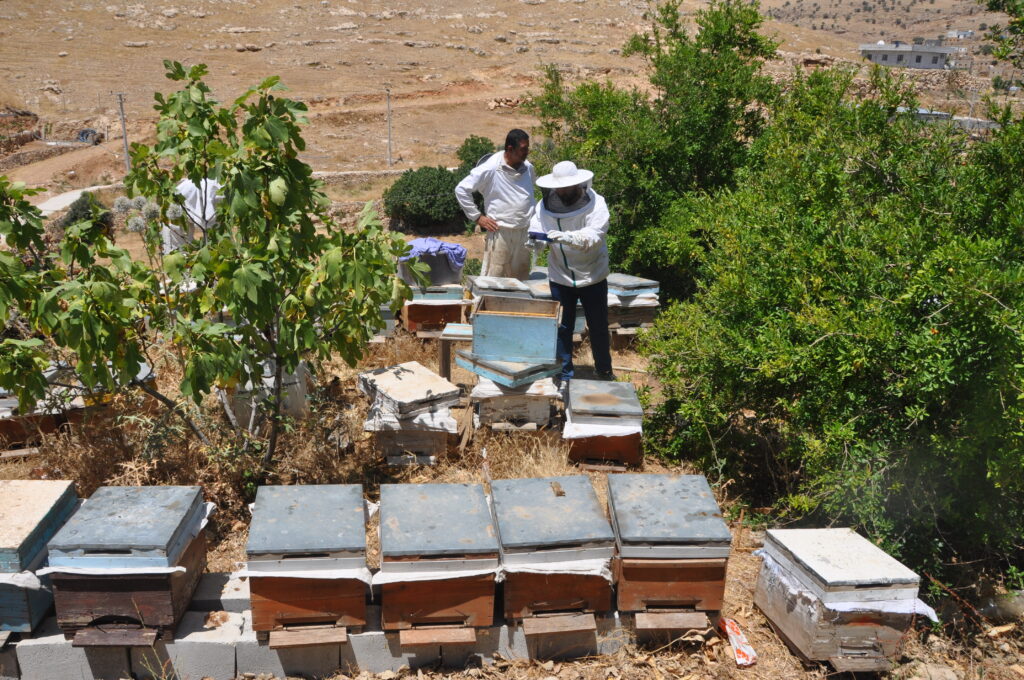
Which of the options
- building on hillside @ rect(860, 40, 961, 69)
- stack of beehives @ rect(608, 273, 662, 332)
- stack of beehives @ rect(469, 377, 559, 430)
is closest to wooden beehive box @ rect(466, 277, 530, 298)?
stack of beehives @ rect(469, 377, 559, 430)

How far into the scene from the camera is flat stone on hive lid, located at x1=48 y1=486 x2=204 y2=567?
10.5ft

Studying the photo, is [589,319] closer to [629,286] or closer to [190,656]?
[629,286]

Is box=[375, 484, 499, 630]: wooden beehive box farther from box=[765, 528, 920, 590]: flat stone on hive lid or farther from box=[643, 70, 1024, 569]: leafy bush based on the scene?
box=[643, 70, 1024, 569]: leafy bush

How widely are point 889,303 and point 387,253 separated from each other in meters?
2.65

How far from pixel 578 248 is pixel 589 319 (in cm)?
69

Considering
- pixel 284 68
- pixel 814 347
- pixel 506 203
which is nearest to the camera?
pixel 814 347

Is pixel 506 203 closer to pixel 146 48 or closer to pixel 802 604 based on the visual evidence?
pixel 802 604

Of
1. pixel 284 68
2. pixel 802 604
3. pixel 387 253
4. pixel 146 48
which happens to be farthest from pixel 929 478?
pixel 146 48

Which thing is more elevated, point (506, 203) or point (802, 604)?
point (506, 203)

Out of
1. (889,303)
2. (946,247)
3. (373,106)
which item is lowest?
(373,106)

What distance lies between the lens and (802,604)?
11.5ft

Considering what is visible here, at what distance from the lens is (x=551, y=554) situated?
3.39 metres

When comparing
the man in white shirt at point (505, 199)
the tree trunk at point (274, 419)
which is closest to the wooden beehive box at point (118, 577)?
the tree trunk at point (274, 419)

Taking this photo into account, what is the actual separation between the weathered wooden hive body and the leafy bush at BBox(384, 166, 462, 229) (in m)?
11.5
